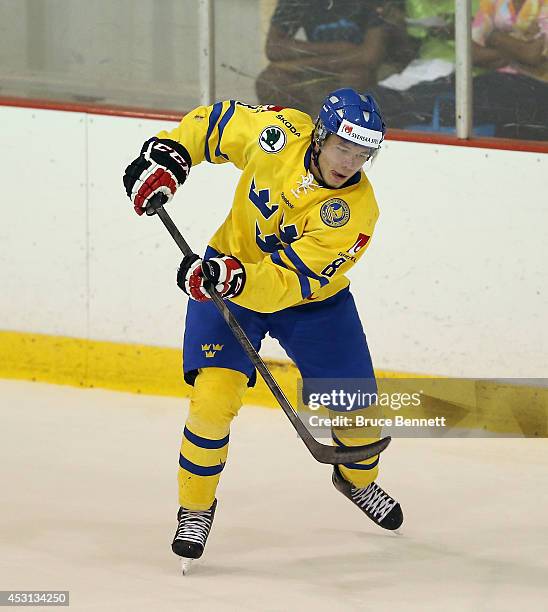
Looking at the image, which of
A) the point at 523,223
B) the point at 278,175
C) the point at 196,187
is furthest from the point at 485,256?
the point at 278,175

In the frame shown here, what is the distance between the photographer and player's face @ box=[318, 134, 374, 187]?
3.11m

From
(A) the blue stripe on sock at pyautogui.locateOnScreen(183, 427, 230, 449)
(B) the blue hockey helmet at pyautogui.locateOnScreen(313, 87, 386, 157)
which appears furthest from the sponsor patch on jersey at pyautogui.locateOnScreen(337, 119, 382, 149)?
(A) the blue stripe on sock at pyautogui.locateOnScreen(183, 427, 230, 449)

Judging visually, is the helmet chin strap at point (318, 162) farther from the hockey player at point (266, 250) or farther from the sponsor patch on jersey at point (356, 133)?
the sponsor patch on jersey at point (356, 133)

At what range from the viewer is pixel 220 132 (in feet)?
11.2

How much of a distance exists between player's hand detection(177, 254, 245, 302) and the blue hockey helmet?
1.26 feet

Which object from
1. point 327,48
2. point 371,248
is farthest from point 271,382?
point 327,48

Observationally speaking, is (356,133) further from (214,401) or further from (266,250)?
(214,401)

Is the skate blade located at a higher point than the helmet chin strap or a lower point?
lower

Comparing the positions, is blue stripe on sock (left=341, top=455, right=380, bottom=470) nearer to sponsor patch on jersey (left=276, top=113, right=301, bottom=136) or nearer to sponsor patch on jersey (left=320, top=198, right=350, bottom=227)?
sponsor patch on jersey (left=320, top=198, right=350, bottom=227)

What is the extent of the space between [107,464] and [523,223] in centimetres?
153

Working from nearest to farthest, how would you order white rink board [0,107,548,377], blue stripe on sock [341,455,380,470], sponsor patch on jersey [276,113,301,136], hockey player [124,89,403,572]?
hockey player [124,89,403,572] < sponsor patch on jersey [276,113,301,136] < blue stripe on sock [341,455,380,470] < white rink board [0,107,548,377]

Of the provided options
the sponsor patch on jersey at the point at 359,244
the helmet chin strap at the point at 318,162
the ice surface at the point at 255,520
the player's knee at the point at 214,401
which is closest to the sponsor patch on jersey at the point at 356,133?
the helmet chin strap at the point at 318,162

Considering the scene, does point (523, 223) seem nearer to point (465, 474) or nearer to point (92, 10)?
point (465, 474)

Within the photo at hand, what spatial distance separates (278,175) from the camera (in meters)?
3.27
